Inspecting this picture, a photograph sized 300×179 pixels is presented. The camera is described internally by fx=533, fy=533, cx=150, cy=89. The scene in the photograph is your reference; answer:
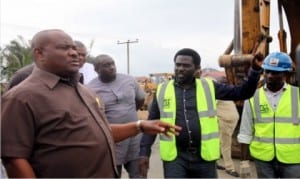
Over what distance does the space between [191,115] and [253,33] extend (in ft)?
9.73

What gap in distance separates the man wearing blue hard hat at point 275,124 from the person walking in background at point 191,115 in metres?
0.17

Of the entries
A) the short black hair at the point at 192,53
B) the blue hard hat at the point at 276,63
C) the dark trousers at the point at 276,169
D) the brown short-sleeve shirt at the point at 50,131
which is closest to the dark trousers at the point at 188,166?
the dark trousers at the point at 276,169

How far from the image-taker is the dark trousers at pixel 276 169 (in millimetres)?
4312

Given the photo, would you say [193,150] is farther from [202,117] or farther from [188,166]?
[202,117]

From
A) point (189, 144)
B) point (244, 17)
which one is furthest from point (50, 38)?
point (244, 17)

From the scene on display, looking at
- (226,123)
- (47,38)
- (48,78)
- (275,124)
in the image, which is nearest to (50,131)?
(48,78)

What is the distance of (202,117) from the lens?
173 inches

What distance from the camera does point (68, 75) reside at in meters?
2.92

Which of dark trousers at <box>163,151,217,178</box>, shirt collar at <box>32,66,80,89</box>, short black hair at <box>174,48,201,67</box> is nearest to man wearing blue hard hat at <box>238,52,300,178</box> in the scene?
dark trousers at <box>163,151,217,178</box>

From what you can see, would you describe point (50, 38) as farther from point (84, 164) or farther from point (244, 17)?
point (244, 17)

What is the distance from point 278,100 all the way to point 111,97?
77.5 inches

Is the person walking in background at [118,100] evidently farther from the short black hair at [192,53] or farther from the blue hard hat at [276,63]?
the blue hard hat at [276,63]

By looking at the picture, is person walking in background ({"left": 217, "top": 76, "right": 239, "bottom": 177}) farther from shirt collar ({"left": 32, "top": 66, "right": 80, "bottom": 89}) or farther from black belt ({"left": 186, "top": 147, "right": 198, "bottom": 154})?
shirt collar ({"left": 32, "top": 66, "right": 80, "bottom": 89})

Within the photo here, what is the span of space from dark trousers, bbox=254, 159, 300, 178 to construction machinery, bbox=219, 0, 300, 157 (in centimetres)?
125
